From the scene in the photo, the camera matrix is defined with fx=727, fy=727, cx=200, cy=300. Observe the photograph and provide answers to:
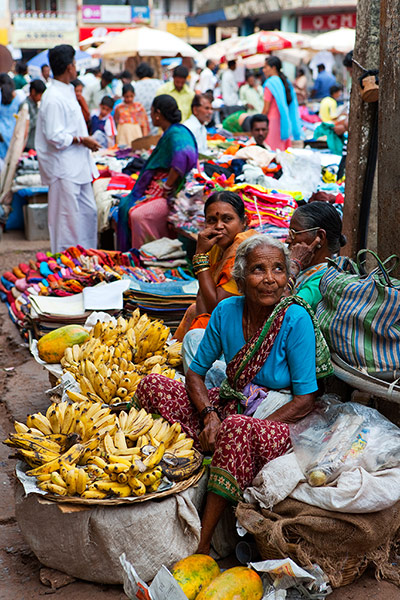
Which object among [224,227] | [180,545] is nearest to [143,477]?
[180,545]

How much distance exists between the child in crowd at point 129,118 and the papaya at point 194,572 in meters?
9.82

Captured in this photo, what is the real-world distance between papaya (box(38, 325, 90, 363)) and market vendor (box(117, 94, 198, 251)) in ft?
7.85

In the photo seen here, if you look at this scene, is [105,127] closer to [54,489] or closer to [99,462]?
[99,462]

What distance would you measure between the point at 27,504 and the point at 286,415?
3.65 ft

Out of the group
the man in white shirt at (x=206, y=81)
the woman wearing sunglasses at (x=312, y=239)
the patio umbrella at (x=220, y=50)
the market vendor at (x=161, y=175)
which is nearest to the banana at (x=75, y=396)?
the woman wearing sunglasses at (x=312, y=239)

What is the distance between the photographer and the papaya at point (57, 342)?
458 centimetres

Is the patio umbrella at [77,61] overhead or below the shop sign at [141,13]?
below

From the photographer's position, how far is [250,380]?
10.3 ft

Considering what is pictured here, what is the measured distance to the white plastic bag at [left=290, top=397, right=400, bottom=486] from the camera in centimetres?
282

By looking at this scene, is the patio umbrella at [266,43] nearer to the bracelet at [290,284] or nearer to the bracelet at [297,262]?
the bracelet at [297,262]

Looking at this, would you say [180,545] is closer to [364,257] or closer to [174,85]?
[364,257]

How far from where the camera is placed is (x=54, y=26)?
127 feet

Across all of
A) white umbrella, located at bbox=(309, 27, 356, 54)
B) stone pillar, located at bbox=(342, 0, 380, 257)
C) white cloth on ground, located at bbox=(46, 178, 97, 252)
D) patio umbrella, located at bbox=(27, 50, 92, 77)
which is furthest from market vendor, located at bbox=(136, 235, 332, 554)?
patio umbrella, located at bbox=(27, 50, 92, 77)

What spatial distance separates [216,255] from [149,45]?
39.4ft
